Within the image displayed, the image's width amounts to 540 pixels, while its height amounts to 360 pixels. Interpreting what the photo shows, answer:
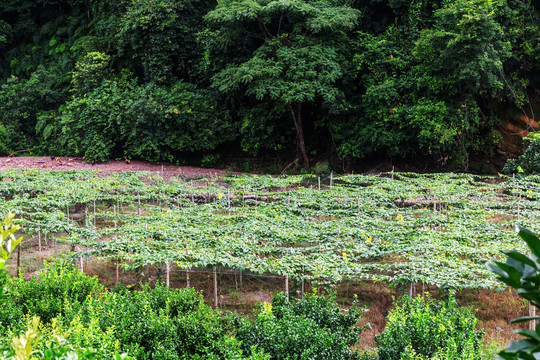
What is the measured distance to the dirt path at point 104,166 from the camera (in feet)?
67.6

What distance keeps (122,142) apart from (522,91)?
64.7 ft

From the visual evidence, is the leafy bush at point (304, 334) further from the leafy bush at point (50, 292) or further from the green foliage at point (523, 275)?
the green foliage at point (523, 275)

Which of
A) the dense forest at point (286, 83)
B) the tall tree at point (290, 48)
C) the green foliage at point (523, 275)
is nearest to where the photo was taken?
the green foliage at point (523, 275)

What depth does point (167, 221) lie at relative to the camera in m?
9.46

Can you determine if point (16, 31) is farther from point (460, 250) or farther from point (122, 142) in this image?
point (460, 250)

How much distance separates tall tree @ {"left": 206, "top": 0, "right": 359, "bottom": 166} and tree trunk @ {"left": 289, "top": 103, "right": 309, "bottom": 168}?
42cm

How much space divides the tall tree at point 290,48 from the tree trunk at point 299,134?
0.42 meters

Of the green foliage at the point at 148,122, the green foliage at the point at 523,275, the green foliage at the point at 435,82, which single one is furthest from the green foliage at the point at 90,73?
the green foliage at the point at 523,275

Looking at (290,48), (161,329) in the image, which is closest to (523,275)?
(161,329)

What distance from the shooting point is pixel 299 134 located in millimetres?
20516

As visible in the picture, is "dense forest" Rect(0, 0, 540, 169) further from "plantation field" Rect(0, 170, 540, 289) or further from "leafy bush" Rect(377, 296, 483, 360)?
"leafy bush" Rect(377, 296, 483, 360)

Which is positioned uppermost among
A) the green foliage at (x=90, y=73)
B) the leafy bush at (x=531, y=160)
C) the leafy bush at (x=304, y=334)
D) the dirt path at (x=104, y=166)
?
the green foliage at (x=90, y=73)

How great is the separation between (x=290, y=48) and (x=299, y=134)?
4.07 metres

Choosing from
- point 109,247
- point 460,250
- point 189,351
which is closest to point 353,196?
point 460,250
